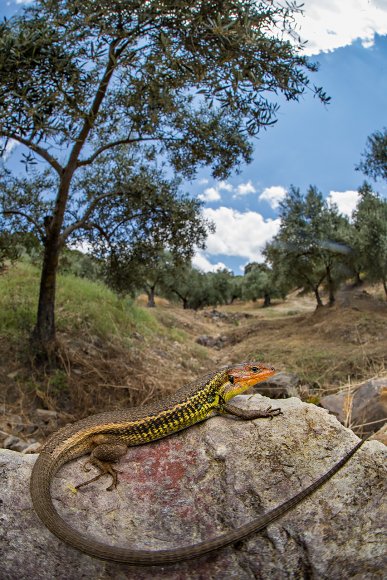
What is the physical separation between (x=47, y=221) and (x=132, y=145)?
363cm

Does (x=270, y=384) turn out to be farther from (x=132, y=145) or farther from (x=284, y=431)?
(x=132, y=145)

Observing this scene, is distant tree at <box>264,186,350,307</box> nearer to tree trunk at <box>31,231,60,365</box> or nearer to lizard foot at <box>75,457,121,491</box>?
tree trunk at <box>31,231,60,365</box>

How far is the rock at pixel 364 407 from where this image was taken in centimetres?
636

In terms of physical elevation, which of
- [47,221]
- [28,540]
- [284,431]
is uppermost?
[47,221]

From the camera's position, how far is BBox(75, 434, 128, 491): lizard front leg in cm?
361

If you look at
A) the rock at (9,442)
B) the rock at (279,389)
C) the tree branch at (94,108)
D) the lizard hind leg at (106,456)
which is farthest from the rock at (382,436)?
the tree branch at (94,108)

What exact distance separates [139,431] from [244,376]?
3.40 feet

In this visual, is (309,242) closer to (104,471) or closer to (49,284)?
(49,284)

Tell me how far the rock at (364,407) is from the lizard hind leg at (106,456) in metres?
3.45

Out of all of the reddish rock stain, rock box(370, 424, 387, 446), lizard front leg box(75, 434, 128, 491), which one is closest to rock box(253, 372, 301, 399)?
rock box(370, 424, 387, 446)

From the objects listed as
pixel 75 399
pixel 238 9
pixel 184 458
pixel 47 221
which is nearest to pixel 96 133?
pixel 47 221

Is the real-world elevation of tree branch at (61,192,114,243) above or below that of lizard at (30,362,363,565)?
above

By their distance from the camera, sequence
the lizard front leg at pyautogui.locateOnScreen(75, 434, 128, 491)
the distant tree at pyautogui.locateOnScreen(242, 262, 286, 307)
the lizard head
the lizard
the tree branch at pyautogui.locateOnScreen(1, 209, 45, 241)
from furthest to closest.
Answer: the distant tree at pyautogui.locateOnScreen(242, 262, 286, 307) < the tree branch at pyautogui.locateOnScreen(1, 209, 45, 241) < the lizard head < the lizard front leg at pyautogui.locateOnScreen(75, 434, 128, 491) < the lizard

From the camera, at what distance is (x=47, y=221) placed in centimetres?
1286
